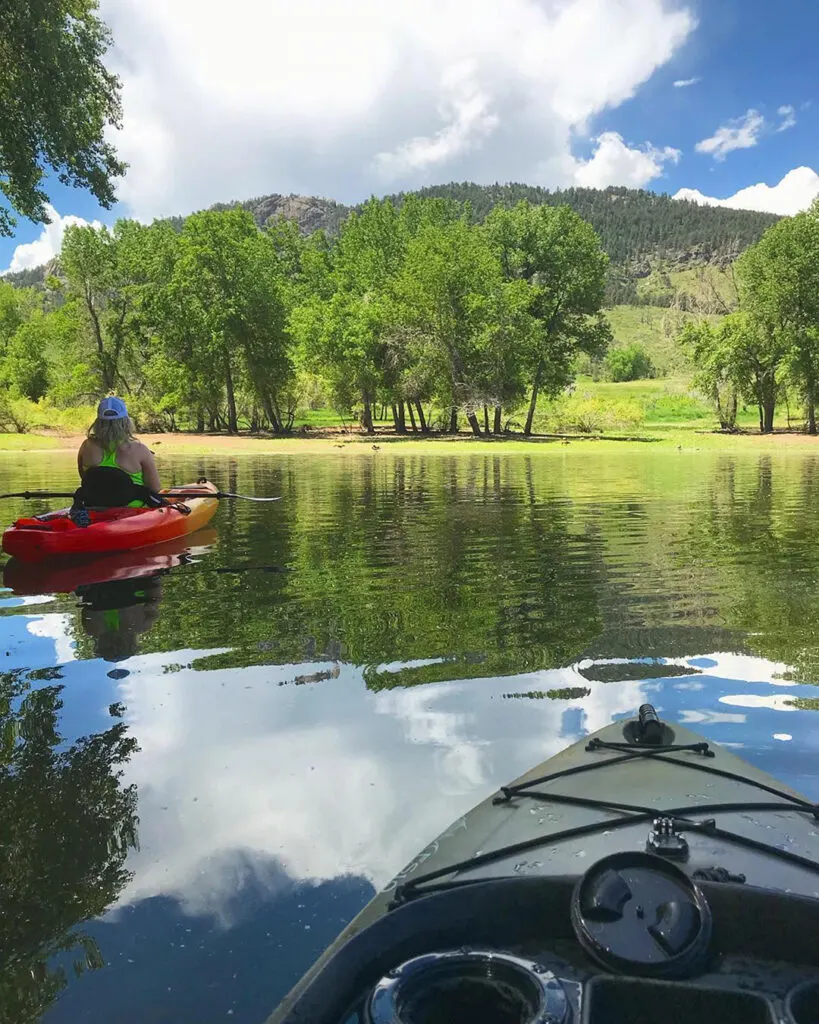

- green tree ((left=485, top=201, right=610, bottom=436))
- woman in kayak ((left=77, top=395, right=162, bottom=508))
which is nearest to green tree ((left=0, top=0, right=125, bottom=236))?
woman in kayak ((left=77, top=395, right=162, bottom=508))

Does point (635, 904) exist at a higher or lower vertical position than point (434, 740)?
higher

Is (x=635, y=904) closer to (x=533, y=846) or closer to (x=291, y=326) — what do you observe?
(x=533, y=846)

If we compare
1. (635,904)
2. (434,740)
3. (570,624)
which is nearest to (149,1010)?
(635,904)

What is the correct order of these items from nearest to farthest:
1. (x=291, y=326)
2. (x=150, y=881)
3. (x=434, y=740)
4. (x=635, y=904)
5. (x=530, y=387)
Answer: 1. (x=635, y=904)
2. (x=150, y=881)
3. (x=434, y=740)
4. (x=291, y=326)
5. (x=530, y=387)

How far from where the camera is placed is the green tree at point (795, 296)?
1767 inches

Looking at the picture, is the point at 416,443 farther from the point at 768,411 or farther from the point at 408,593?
the point at 408,593

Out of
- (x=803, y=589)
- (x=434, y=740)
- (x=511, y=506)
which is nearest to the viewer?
(x=434, y=740)

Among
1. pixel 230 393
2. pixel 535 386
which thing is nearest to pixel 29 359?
pixel 230 393

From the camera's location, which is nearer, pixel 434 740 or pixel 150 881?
pixel 150 881

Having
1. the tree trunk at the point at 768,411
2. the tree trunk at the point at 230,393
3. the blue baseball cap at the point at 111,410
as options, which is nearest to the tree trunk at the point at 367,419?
the tree trunk at the point at 230,393

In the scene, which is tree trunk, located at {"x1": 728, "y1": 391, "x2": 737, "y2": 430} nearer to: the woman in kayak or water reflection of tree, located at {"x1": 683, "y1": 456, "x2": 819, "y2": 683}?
water reflection of tree, located at {"x1": 683, "y1": 456, "x2": 819, "y2": 683}

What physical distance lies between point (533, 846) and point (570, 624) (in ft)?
15.3

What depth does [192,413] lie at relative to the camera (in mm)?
54031

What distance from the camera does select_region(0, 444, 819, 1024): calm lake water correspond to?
307cm
